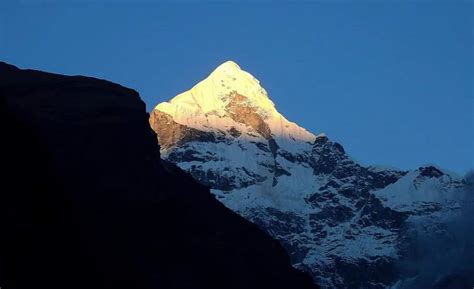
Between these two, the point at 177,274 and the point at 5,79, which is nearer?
the point at 177,274

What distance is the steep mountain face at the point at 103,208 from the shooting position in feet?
283

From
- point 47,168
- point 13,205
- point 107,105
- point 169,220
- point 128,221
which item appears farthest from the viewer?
point 107,105

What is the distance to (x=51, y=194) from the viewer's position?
89125 mm

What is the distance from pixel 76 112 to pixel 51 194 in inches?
1892

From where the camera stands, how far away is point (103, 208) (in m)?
118

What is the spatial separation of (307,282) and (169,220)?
18.6 meters

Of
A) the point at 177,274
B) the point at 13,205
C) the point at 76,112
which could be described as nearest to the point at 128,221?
the point at 177,274

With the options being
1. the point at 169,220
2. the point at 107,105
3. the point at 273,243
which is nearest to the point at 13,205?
the point at 169,220

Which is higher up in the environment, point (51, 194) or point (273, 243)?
point (273, 243)

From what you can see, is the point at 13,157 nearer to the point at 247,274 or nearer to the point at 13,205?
the point at 13,205

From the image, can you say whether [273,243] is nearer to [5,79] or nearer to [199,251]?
[199,251]

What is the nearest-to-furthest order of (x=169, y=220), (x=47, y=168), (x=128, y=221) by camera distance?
1. (x=47, y=168)
2. (x=128, y=221)
3. (x=169, y=220)

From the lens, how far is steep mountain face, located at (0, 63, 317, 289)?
283 feet

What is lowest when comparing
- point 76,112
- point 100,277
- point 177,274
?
point 100,277
